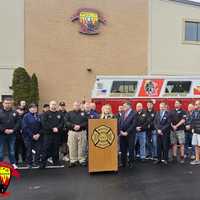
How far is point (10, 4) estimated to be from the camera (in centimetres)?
2473

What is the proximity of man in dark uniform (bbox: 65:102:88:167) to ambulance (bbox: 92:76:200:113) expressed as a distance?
5.17 meters

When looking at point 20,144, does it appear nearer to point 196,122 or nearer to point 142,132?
point 142,132

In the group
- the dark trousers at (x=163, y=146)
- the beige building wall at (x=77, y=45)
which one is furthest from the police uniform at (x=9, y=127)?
the beige building wall at (x=77, y=45)

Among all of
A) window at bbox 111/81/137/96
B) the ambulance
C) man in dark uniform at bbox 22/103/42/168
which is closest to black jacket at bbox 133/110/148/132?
man in dark uniform at bbox 22/103/42/168

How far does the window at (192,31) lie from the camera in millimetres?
29266

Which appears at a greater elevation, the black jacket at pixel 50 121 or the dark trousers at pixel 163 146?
the black jacket at pixel 50 121

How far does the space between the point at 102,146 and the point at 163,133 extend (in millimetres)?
2350

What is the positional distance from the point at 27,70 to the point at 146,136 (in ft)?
46.9

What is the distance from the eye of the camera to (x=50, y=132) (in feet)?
35.9

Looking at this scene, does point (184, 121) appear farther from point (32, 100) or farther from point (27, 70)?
point (27, 70)

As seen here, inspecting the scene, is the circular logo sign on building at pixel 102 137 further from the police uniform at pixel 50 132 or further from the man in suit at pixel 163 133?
the man in suit at pixel 163 133

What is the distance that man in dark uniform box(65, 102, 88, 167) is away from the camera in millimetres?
11039

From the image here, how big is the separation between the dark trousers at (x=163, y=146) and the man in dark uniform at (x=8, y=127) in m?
3.98

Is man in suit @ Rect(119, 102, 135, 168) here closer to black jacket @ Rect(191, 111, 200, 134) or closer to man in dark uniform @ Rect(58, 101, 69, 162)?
man in dark uniform @ Rect(58, 101, 69, 162)
